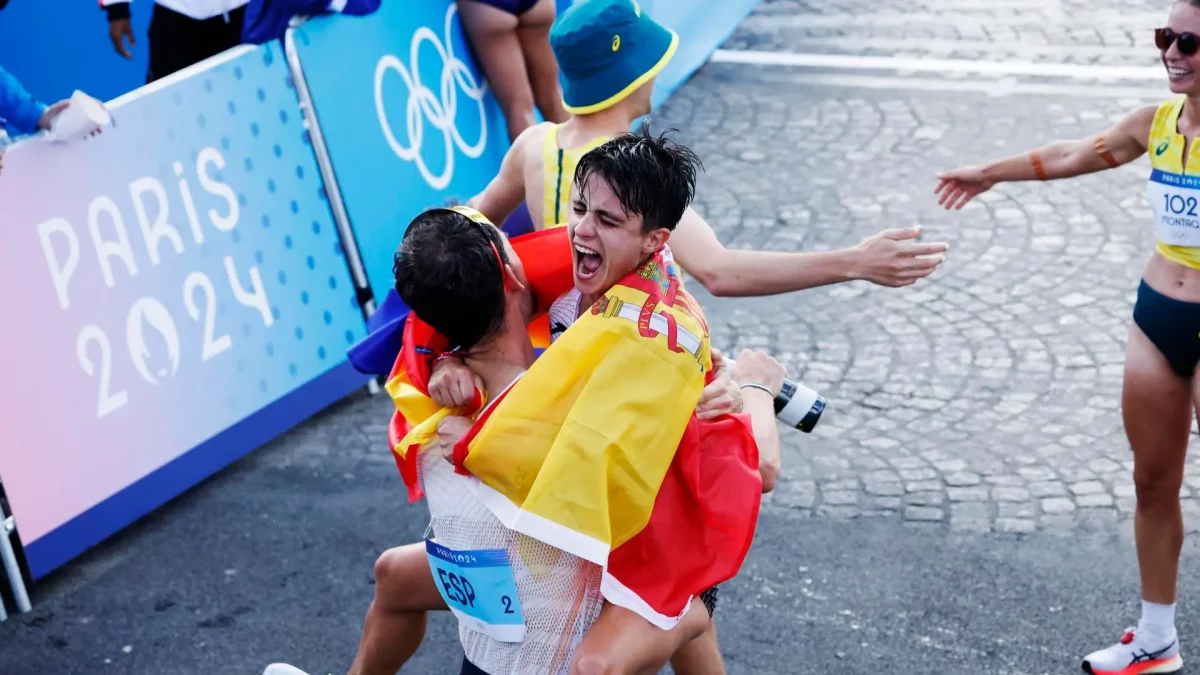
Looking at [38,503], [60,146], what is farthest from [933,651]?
[60,146]

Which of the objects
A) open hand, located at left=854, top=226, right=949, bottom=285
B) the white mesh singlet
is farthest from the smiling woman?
the white mesh singlet

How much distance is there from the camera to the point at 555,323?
3377 mm

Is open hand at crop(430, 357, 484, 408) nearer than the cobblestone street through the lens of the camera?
Yes

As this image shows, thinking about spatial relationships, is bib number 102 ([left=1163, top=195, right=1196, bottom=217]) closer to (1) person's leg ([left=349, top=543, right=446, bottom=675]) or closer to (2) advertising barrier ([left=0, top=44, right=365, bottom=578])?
(1) person's leg ([left=349, top=543, right=446, bottom=675])

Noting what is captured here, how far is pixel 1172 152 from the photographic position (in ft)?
13.4

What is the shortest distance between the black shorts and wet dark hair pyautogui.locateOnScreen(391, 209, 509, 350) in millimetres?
2115

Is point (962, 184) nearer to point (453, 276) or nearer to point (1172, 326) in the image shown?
point (1172, 326)

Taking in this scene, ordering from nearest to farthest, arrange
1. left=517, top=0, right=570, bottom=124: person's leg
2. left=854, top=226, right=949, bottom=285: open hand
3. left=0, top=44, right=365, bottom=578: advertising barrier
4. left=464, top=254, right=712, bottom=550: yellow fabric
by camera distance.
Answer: left=464, top=254, right=712, bottom=550: yellow fabric < left=854, top=226, right=949, bottom=285: open hand < left=0, top=44, right=365, bottom=578: advertising barrier < left=517, top=0, right=570, bottom=124: person's leg

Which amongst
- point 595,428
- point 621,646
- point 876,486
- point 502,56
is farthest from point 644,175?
point 502,56

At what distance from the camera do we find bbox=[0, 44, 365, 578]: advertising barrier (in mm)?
5242

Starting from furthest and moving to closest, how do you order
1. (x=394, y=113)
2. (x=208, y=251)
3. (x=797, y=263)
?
(x=394, y=113), (x=208, y=251), (x=797, y=263)

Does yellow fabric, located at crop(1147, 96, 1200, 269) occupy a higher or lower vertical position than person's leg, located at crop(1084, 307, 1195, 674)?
higher

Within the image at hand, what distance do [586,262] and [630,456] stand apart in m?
0.48

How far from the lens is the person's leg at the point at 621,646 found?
9.70 feet
